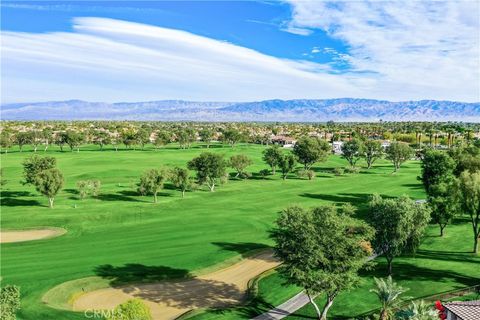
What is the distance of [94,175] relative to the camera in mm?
129875

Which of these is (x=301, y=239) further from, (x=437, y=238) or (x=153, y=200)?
(x=153, y=200)

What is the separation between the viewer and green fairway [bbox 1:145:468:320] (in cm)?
5341

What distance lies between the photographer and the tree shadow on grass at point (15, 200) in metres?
90.2

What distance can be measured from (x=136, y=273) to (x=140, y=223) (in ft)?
77.0

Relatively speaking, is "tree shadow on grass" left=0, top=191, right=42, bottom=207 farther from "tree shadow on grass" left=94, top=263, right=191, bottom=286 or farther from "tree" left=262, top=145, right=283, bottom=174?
"tree" left=262, top=145, right=283, bottom=174

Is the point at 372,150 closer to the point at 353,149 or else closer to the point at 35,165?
the point at 353,149

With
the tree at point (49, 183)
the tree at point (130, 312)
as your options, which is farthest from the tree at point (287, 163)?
the tree at point (130, 312)

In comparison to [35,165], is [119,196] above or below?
below

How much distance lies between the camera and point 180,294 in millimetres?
51094

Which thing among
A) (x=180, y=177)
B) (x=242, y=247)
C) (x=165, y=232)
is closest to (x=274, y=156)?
(x=180, y=177)

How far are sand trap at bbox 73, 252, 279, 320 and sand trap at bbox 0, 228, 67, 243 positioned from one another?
2426cm

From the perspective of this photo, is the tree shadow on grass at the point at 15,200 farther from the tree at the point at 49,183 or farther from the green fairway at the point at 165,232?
the tree at the point at 49,183

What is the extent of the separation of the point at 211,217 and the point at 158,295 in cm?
3363

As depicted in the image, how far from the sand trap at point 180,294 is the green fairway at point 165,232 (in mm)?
2358
